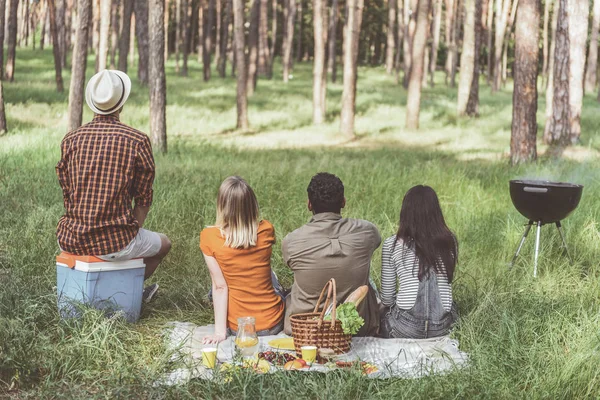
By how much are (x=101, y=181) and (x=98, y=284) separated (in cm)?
78

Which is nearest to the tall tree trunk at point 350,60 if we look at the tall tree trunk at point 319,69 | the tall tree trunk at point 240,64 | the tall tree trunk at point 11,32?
the tall tree trunk at point 240,64

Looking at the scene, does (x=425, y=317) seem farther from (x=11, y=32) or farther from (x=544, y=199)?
(x=11, y=32)

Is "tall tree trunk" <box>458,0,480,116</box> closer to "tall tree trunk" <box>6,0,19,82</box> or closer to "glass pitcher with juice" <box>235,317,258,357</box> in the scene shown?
"tall tree trunk" <box>6,0,19,82</box>

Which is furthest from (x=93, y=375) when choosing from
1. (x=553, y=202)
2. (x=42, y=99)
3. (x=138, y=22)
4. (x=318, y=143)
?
(x=138, y=22)

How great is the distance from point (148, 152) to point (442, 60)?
225 feet

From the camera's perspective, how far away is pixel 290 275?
792 cm

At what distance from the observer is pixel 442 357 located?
5.39m

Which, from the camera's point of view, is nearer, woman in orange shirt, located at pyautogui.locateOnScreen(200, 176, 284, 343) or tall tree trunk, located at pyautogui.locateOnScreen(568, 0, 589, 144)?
woman in orange shirt, located at pyautogui.locateOnScreen(200, 176, 284, 343)

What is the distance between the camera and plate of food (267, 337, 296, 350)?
571 centimetres

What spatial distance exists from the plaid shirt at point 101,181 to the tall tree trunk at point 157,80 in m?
9.18

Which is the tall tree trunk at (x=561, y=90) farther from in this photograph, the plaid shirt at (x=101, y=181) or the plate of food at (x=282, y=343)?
the plaid shirt at (x=101, y=181)

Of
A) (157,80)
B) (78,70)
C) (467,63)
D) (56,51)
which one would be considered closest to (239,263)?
(157,80)

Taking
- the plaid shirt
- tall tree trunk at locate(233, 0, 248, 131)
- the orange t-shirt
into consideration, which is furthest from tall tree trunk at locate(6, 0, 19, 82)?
the orange t-shirt

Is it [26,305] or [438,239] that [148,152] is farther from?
[438,239]
